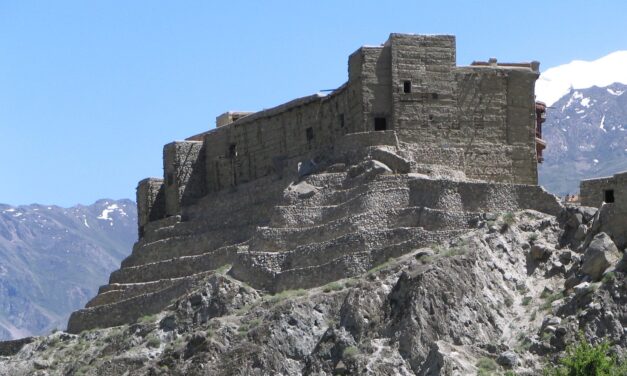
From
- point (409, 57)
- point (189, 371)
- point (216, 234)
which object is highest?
point (409, 57)

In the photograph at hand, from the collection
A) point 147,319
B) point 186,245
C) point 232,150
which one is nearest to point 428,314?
point 147,319

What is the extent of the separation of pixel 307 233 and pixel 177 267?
8.09 m

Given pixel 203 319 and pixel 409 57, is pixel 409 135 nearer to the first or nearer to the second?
pixel 409 57

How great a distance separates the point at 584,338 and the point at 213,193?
30505mm

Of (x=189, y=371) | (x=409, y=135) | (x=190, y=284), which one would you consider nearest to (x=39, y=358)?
(x=190, y=284)

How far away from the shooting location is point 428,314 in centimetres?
6500

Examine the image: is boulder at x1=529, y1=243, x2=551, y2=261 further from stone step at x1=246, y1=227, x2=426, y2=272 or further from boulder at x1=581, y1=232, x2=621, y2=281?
stone step at x1=246, y1=227, x2=426, y2=272

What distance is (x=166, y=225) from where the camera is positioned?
87.1 m

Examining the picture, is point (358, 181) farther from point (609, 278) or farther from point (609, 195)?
point (609, 278)

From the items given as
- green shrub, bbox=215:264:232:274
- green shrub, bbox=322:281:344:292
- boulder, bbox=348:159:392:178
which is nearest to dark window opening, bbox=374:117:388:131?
boulder, bbox=348:159:392:178

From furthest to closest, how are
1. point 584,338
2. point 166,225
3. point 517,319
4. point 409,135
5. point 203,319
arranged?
point 166,225 → point 409,135 → point 203,319 → point 517,319 → point 584,338

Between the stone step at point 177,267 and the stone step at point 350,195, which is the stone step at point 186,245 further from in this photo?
the stone step at point 350,195

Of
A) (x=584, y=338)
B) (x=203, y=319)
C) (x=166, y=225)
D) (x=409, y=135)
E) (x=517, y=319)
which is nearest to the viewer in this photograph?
(x=584, y=338)

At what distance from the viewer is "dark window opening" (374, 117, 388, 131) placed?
79562 millimetres
